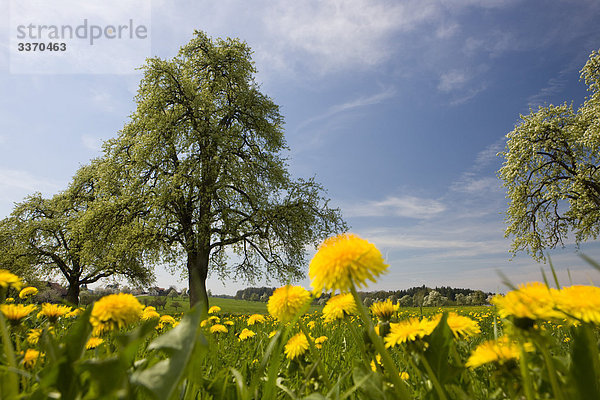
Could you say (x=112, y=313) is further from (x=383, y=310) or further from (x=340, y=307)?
(x=383, y=310)

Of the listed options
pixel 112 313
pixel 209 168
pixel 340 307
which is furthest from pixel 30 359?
pixel 209 168

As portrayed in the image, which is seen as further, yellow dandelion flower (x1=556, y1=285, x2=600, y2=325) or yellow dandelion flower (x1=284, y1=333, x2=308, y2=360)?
yellow dandelion flower (x1=284, y1=333, x2=308, y2=360)

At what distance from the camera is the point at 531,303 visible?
61 cm

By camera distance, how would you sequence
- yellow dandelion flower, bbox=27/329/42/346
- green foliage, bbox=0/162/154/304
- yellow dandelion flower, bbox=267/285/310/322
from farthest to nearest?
green foliage, bbox=0/162/154/304 → yellow dandelion flower, bbox=27/329/42/346 → yellow dandelion flower, bbox=267/285/310/322

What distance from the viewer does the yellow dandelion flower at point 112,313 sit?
957 mm

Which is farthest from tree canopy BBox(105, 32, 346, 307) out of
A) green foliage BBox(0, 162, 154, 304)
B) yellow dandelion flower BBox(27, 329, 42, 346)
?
yellow dandelion flower BBox(27, 329, 42, 346)

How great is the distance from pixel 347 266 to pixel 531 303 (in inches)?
15.9

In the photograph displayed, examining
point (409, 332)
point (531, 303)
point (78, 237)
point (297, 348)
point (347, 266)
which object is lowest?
point (297, 348)

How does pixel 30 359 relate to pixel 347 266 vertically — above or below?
below

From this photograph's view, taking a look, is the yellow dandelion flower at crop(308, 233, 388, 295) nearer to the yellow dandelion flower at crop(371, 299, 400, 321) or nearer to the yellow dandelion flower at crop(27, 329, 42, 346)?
the yellow dandelion flower at crop(371, 299, 400, 321)

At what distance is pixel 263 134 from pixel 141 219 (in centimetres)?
738

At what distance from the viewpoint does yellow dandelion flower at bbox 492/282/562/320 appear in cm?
57

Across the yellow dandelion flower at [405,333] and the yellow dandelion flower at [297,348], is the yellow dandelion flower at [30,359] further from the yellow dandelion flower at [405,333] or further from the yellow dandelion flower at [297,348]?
the yellow dandelion flower at [405,333]

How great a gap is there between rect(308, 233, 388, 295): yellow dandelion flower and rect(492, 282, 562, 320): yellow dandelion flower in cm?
30
